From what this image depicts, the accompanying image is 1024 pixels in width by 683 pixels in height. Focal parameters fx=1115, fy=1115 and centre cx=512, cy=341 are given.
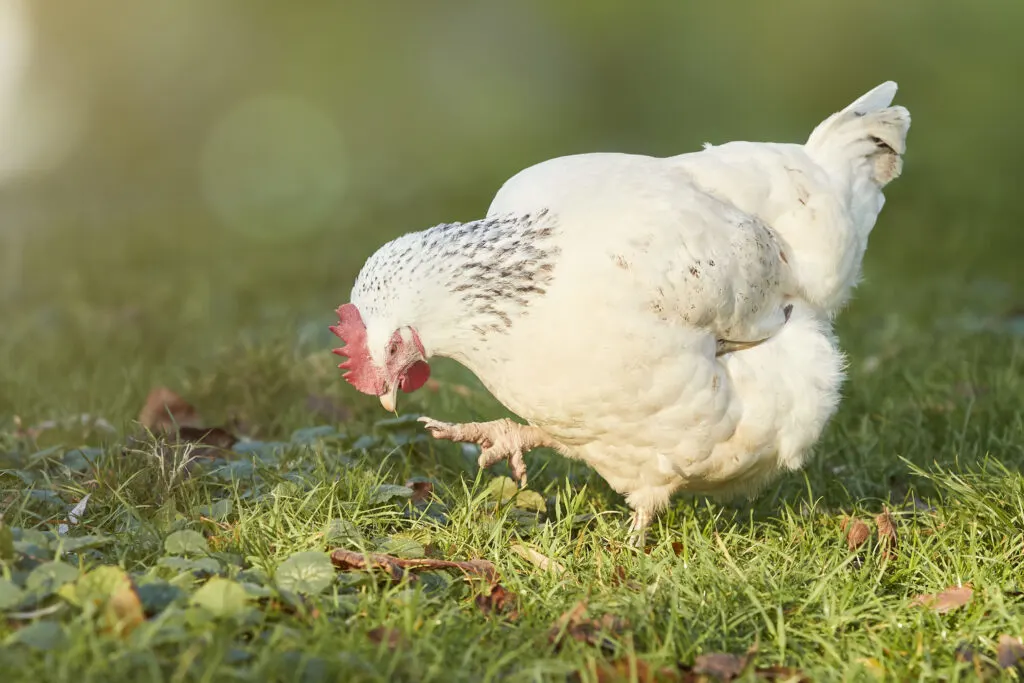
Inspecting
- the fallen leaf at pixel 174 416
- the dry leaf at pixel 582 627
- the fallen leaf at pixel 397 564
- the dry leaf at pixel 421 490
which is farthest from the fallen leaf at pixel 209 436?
the dry leaf at pixel 582 627

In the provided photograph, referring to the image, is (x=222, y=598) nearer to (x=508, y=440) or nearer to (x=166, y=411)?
(x=508, y=440)

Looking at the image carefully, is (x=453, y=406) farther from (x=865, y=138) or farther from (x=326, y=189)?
(x=326, y=189)

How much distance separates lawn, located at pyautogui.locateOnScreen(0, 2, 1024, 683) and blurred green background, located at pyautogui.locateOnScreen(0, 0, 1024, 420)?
57mm

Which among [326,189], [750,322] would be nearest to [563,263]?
[750,322]

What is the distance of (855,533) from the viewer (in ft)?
10.5

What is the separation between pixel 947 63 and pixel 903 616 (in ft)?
27.3

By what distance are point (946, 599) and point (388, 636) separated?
1440 mm

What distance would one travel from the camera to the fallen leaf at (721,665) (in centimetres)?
234

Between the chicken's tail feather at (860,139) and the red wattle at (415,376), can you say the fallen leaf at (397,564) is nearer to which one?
the red wattle at (415,376)

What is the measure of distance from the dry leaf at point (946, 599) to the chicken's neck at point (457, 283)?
48.8 inches

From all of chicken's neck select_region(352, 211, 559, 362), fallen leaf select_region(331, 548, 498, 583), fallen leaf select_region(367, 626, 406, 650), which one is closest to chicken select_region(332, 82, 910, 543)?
chicken's neck select_region(352, 211, 559, 362)

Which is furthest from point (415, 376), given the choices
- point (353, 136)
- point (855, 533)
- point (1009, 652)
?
point (353, 136)

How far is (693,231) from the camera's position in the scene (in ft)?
10.5

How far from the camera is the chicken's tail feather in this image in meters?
3.81
